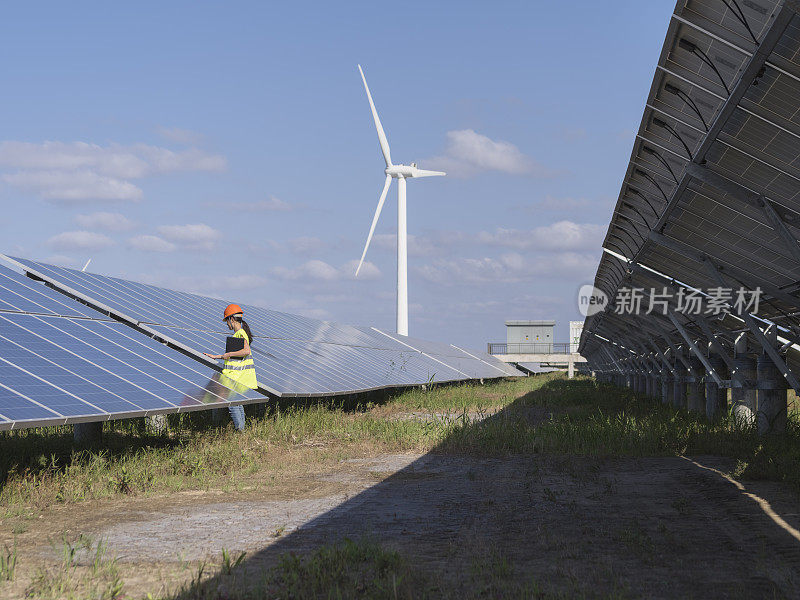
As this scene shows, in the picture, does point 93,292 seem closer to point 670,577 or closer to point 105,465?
point 105,465

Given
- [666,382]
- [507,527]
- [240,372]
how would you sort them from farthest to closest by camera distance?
[666,382] → [240,372] → [507,527]

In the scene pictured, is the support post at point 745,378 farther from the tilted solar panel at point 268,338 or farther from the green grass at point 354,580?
the green grass at point 354,580

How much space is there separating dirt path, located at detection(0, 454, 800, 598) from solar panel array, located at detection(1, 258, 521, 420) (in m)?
5.13

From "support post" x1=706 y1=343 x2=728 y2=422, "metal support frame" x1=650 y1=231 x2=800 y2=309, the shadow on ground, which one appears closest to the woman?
the shadow on ground

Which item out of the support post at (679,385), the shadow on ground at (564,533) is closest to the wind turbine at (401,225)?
the support post at (679,385)

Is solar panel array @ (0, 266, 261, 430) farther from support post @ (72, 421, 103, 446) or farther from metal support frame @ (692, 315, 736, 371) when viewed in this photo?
metal support frame @ (692, 315, 736, 371)

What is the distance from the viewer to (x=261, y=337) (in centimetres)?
2041

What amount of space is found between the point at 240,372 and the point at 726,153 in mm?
8415

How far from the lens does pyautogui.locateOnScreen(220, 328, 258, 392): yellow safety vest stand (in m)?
13.5

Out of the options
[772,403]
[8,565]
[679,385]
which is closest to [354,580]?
[8,565]

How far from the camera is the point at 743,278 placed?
13328 millimetres

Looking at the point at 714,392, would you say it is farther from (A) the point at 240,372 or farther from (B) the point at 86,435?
(B) the point at 86,435

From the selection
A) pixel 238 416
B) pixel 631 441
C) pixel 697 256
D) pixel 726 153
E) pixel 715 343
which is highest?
pixel 726 153

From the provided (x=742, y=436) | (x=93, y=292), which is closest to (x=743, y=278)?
(x=742, y=436)
